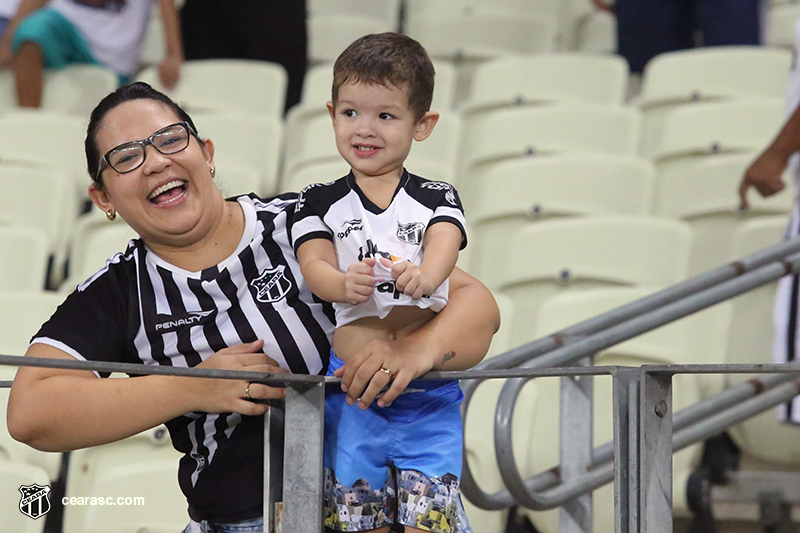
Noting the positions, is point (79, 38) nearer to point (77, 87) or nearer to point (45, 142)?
point (77, 87)

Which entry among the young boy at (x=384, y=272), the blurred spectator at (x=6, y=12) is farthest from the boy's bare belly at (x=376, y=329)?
the blurred spectator at (x=6, y=12)

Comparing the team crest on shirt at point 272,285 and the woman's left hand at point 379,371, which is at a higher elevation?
the team crest on shirt at point 272,285

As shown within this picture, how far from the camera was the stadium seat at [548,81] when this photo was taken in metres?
4.30

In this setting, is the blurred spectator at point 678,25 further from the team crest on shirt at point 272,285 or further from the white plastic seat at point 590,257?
the team crest on shirt at point 272,285

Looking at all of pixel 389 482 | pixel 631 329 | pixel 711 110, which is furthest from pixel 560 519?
pixel 711 110

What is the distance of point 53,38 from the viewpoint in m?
4.39

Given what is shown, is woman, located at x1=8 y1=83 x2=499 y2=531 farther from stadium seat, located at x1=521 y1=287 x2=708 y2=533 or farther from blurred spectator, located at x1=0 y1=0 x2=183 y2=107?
blurred spectator, located at x1=0 y1=0 x2=183 y2=107

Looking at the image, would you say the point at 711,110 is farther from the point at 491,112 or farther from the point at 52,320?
the point at 52,320

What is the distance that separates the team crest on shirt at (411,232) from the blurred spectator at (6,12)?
141 inches

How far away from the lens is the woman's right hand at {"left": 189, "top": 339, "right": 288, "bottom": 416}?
1.32 meters

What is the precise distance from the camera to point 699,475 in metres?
2.63

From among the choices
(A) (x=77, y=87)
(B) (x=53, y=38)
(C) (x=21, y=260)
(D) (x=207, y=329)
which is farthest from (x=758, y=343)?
(B) (x=53, y=38)

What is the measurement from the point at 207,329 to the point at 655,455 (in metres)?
0.64

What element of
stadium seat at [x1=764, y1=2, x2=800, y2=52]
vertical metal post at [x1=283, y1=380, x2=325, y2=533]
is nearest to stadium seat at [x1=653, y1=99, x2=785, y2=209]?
stadium seat at [x1=764, y1=2, x2=800, y2=52]
